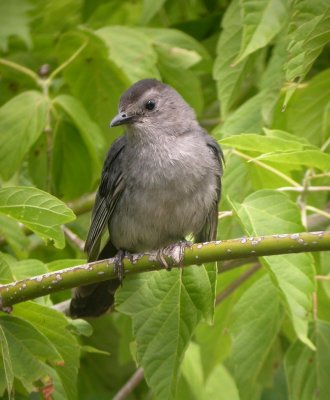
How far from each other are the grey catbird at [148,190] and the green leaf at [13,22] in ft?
2.43

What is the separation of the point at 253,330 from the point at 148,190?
81 cm

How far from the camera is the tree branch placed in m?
2.86

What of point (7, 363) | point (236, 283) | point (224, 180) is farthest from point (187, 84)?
point (7, 363)

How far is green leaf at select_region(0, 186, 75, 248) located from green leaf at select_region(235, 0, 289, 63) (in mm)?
1027

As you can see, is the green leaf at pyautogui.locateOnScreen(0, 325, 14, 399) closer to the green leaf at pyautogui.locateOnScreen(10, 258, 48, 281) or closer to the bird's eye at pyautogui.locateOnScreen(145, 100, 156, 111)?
the green leaf at pyautogui.locateOnScreen(10, 258, 48, 281)

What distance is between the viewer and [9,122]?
441 centimetres

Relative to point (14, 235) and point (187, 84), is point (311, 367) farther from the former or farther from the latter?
point (187, 84)

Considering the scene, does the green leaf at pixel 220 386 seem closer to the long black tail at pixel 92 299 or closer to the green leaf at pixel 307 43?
the long black tail at pixel 92 299

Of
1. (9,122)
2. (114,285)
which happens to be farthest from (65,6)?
(114,285)

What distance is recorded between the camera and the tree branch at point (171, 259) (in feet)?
9.39

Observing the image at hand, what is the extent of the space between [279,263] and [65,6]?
116 inches

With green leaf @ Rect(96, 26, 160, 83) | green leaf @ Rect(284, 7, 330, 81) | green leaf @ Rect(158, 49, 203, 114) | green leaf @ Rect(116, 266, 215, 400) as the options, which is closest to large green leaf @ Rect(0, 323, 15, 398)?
green leaf @ Rect(116, 266, 215, 400)

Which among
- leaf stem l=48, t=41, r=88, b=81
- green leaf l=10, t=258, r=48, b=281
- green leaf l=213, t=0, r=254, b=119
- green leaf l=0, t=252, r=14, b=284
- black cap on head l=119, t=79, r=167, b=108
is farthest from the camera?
leaf stem l=48, t=41, r=88, b=81

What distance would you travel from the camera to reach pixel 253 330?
12.5 feet
